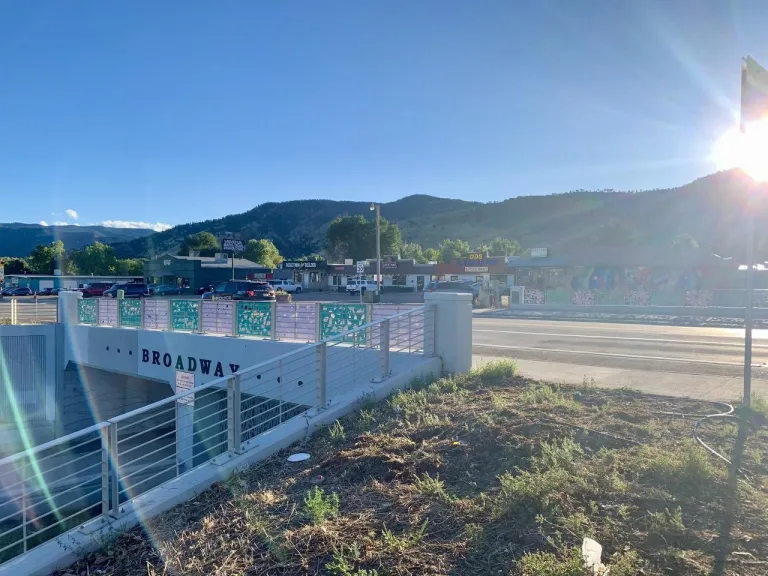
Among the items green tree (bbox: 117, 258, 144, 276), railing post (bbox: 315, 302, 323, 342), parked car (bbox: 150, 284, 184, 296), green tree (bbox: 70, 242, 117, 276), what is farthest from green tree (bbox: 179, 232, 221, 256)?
railing post (bbox: 315, 302, 323, 342)

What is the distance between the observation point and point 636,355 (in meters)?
12.9

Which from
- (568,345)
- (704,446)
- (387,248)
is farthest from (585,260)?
(387,248)

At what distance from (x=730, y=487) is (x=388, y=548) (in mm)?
2888

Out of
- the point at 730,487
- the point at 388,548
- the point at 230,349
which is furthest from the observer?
the point at 230,349

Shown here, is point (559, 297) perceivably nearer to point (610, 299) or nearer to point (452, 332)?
point (610, 299)

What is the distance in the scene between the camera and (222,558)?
13.6 ft

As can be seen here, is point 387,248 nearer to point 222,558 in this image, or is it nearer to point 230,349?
point 230,349

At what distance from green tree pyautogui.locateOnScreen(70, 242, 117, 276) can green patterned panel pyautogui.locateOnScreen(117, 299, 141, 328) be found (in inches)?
3011

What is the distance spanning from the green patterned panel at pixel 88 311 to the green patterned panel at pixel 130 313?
76.8 inches

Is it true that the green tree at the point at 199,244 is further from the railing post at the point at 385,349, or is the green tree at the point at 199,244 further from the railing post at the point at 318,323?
the railing post at the point at 385,349

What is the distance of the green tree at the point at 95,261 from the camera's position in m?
85.3

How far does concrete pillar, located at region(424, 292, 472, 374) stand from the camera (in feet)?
30.0

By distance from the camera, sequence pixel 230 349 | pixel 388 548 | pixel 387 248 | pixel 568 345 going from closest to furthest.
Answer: pixel 388 548 < pixel 230 349 < pixel 568 345 < pixel 387 248

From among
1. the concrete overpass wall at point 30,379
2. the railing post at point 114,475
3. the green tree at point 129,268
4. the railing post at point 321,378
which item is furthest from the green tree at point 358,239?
the railing post at point 114,475
